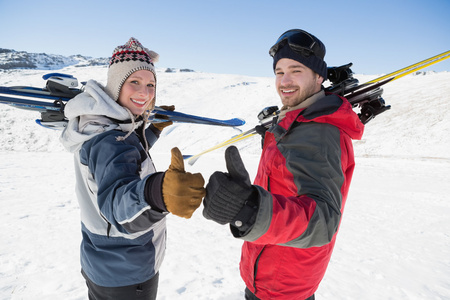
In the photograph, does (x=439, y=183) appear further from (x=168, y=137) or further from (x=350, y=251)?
(x=168, y=137)

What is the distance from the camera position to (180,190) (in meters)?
0.81

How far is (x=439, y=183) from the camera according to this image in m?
7.09

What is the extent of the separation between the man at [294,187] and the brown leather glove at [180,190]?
47 millimetres

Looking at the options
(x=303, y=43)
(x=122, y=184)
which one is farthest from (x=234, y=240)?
(x=122, y=184)

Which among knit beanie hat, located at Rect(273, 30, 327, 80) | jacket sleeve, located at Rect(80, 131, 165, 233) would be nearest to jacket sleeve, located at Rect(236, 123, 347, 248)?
jacket sleeve, located at Rect(80, 131, 165, 233)

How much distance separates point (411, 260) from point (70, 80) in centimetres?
503

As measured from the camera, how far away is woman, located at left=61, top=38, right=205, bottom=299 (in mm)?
846

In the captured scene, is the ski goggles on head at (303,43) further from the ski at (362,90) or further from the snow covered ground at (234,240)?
the snow covered ground at (234,240)

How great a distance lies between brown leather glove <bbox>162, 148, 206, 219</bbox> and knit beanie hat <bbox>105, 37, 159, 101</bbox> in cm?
100

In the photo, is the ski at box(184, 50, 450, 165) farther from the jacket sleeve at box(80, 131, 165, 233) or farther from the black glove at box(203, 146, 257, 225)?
the jacket sleeve at box(80, 131, 165, 233)

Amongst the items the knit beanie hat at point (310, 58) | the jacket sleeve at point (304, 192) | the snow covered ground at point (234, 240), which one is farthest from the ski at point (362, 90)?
the snow covered ground at point (234, 240)

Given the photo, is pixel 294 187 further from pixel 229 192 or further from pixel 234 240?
pixel 234 240

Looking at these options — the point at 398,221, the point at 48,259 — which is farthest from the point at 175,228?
the point at 398,221

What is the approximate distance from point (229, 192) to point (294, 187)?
50 centimetres
